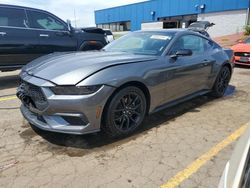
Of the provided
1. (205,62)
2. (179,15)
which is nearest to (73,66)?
(205,62)

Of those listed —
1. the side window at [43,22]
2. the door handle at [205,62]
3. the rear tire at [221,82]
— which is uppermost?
the side window at [43,22]

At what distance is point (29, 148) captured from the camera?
3.35 meters

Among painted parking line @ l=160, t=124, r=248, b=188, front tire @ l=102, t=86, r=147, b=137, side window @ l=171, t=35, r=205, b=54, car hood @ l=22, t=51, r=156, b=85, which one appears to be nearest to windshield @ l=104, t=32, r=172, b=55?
side window @ l=171, t=35, r=205, b=54

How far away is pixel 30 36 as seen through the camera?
6660 millimetres

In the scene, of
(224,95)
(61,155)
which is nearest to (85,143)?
(61,155)

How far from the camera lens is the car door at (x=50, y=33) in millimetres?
6839

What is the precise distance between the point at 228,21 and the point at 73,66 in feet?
105

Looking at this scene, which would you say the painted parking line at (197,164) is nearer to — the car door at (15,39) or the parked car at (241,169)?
the parked car at (241,169)

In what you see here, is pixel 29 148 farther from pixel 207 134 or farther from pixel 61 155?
pixel 207 134

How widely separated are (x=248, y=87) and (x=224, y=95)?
1.23m

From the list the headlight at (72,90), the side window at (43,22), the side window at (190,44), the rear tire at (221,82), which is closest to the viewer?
the headlight at (72,90)

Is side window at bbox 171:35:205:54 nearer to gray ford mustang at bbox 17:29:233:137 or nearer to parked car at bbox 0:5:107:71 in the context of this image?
gray ford mustang at bbox 17:29:233:137

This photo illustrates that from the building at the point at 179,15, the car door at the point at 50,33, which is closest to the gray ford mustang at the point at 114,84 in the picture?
the car door at the point at 50,33

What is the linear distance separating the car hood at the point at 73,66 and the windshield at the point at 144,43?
34 centimetres
